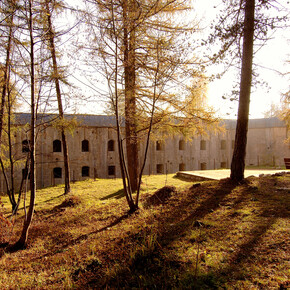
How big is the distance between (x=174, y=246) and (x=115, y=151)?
65.9 feet

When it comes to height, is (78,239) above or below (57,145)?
below

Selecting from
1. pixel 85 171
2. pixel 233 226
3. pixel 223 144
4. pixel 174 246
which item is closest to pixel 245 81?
pixel 233 226

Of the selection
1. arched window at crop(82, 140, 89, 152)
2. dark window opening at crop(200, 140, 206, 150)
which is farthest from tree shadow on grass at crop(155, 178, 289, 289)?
dark window opening at crop(200, 140, 206, 150)

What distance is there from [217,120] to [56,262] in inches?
293

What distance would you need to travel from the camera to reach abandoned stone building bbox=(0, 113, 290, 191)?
832 inches

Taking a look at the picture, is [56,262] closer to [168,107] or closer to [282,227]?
[282,227]

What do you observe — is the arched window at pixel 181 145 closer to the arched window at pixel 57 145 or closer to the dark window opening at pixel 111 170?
the dark window opening at pixel 111 170

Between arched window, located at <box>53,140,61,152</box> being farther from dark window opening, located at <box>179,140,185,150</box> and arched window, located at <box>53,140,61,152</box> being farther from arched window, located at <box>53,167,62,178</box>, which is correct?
dark window opening, located at <box>179,140,185,150</box>

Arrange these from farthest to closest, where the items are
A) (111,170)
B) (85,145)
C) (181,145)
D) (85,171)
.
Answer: (181,145) < (111,170) < (85,145) < (85,171)

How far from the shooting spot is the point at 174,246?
368cm

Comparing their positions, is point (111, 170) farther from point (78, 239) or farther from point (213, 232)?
point (213, 232)

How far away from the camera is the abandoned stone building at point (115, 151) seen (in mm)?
21125

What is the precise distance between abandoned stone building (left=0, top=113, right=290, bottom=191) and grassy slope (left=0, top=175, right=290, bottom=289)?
14209mm

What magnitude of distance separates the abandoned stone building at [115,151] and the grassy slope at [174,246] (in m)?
14.2
